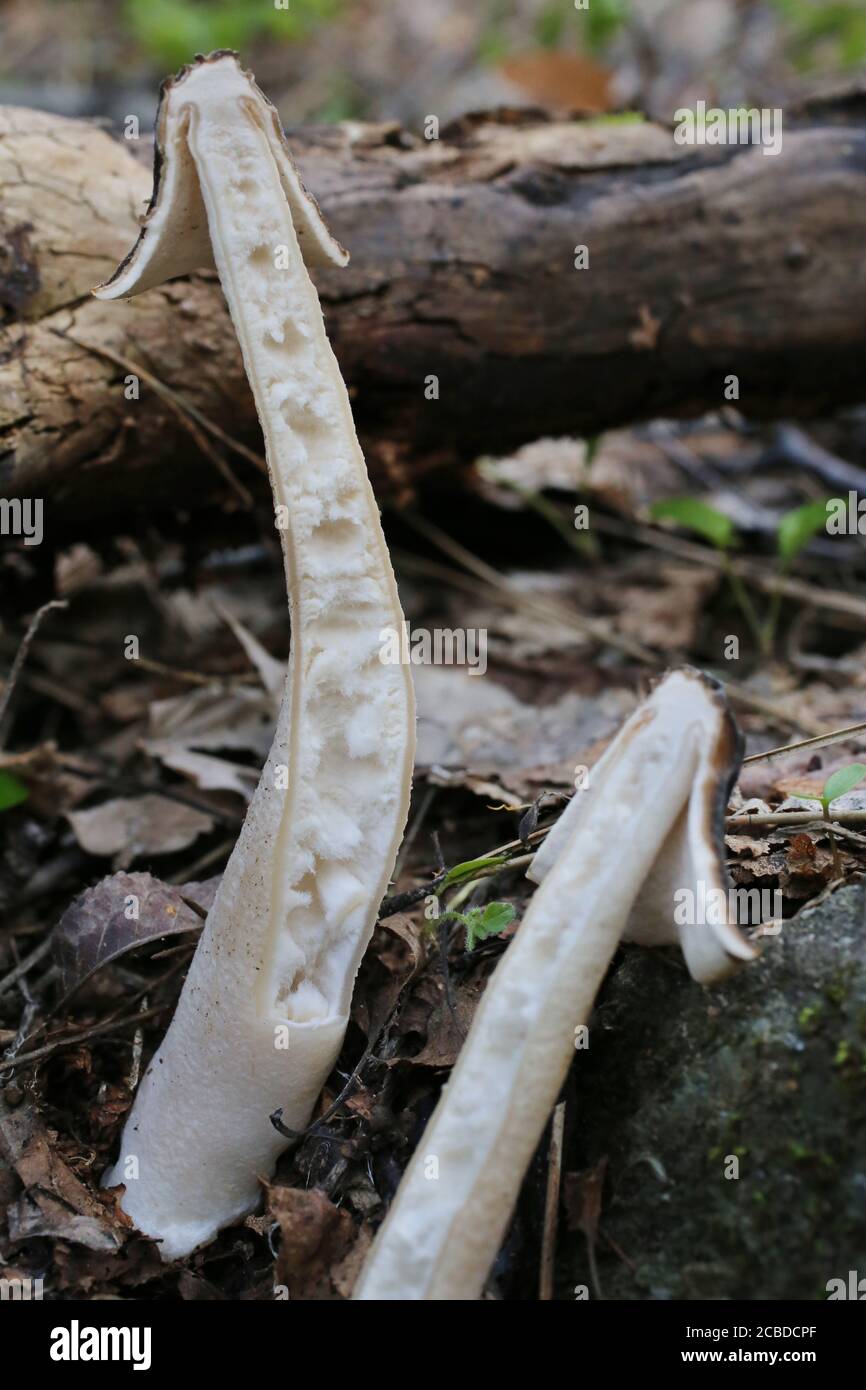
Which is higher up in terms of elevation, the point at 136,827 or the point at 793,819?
the point at 793,819

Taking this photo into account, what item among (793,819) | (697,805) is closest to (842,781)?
(793,819)

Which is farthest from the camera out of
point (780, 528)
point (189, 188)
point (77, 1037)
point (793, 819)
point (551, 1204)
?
point (780, 528)

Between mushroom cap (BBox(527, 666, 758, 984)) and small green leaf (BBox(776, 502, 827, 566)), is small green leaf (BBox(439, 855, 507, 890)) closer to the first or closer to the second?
mushroom cap (BBox(527, 666, 758, 984))

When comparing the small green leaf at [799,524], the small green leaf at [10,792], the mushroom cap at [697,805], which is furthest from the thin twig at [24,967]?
the small green leaf at [799,524]

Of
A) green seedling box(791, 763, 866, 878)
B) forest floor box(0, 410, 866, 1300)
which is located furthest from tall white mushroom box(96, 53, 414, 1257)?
green seedling box(791, 763, 866, 878)

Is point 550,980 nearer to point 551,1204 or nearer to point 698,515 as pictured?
point 551,1204
